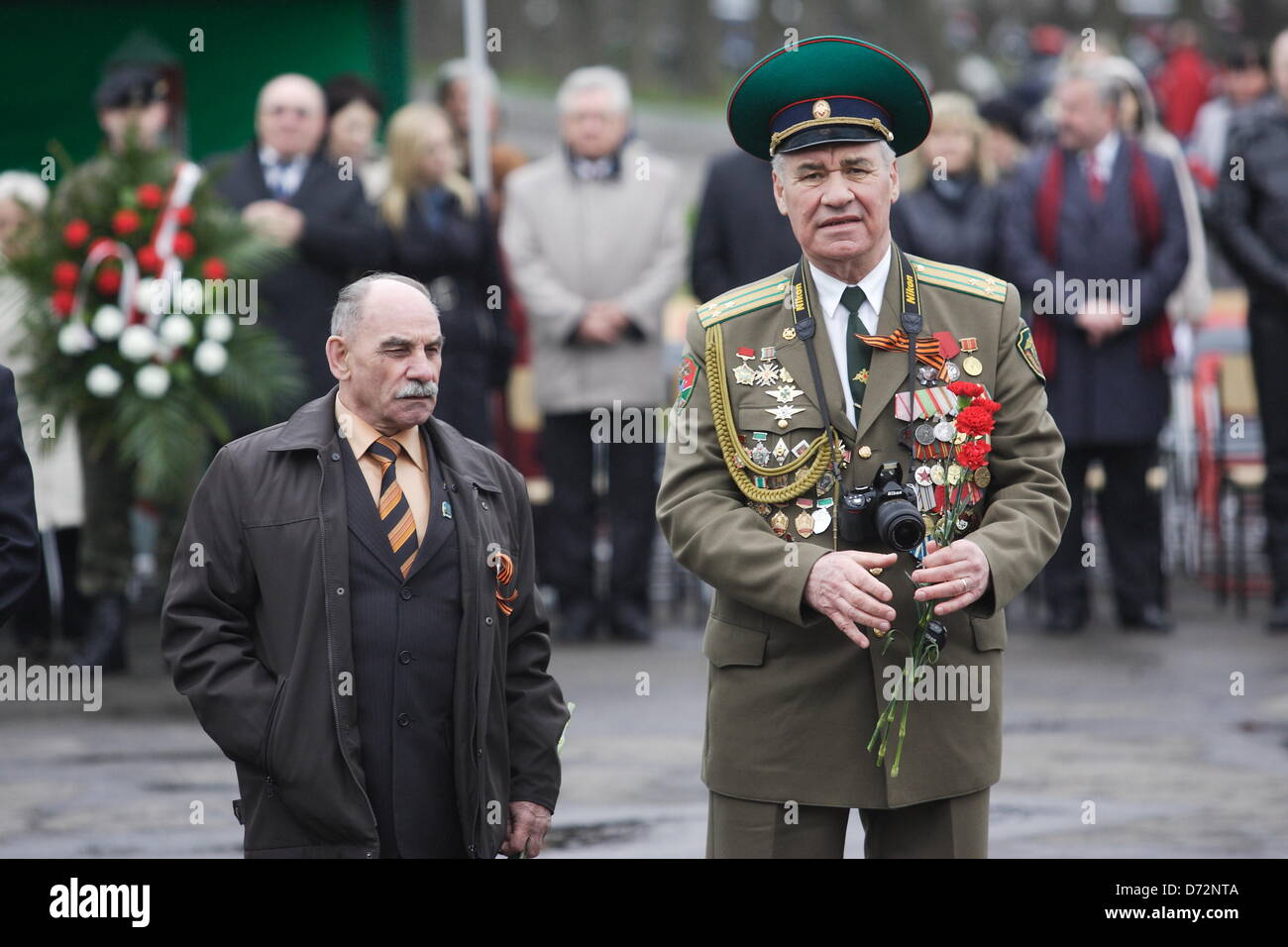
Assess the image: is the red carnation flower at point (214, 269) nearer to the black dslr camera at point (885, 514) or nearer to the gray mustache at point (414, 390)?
the gray mustache at point (414, 390)

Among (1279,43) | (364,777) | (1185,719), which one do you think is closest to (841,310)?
(364,777)

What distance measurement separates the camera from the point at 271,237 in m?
10.4

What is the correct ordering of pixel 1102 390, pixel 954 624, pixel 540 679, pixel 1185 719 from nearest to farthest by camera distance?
pixel 954 624
pixel 540 679
pixel 1185 719
pixel 1102 390

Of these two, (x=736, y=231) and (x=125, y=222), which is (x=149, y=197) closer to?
(x=125, y=222)

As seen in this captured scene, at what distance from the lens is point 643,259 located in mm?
11203

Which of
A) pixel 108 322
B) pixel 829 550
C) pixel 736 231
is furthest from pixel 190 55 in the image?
pixel 829 550

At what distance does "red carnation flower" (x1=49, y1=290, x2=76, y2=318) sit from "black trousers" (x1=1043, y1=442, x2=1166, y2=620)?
509cm

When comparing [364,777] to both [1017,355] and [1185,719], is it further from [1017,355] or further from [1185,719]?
[1185,719]

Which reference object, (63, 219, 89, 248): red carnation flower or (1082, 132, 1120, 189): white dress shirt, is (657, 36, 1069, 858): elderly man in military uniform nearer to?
(63, 219, 89, 248): red carnation flower

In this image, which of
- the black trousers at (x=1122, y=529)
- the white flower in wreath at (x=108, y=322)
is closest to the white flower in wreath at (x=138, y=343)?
the white flower in wreath at (x=108, y=322)

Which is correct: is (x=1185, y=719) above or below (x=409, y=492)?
below

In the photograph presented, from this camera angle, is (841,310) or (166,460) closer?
(841,310)

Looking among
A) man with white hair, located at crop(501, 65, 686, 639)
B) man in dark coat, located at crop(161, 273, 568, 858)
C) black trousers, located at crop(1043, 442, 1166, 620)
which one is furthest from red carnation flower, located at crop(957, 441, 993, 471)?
black trousers, located at crop(1043, 442, 1166, 620)
